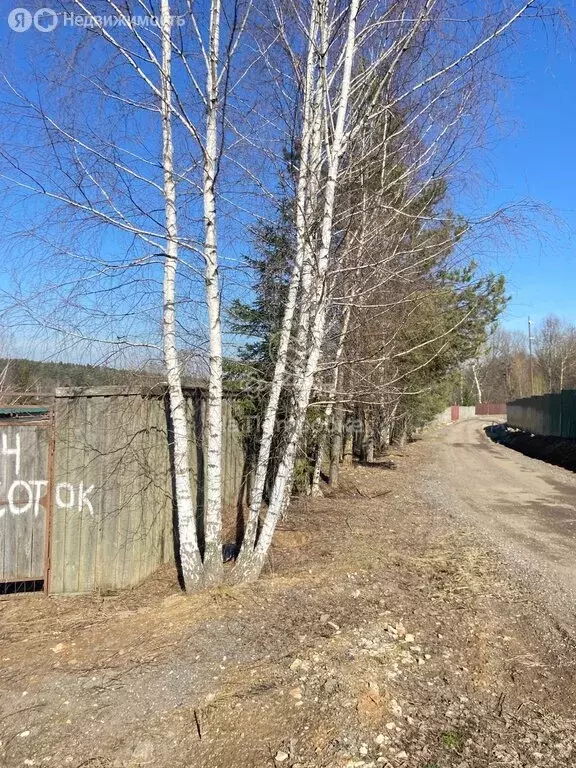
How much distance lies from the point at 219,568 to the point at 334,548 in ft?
6.01

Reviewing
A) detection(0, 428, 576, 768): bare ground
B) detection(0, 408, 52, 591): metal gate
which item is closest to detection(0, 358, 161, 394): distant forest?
detection(0, 408, 52, 591): metal gate

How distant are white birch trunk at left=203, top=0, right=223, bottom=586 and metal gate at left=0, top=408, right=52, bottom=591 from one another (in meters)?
1.55

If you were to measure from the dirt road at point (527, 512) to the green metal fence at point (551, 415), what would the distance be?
135 inches

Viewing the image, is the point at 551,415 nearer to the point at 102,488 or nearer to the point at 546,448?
the point at 546,448

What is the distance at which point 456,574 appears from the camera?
6129mm

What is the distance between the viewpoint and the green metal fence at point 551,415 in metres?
22.7

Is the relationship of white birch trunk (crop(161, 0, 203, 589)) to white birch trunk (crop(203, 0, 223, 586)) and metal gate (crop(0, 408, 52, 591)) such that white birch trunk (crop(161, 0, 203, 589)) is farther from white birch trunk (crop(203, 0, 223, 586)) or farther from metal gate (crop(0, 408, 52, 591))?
metal gate (crop(0, 408, 52, 591))

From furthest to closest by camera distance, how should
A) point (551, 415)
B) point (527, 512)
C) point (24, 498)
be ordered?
point (551, 415), point (527, 512), point (24, 498)

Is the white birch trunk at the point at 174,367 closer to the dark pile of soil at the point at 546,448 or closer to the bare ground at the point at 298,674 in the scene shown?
the bare ground at the point at 298,674

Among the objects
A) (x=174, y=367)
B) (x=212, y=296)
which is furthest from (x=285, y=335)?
(x=174, y=367)

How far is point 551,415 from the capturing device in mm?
26047

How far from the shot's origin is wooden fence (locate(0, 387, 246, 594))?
5.48 m

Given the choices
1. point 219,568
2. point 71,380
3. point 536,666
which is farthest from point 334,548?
point 71,380

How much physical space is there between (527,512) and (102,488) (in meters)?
7.66
